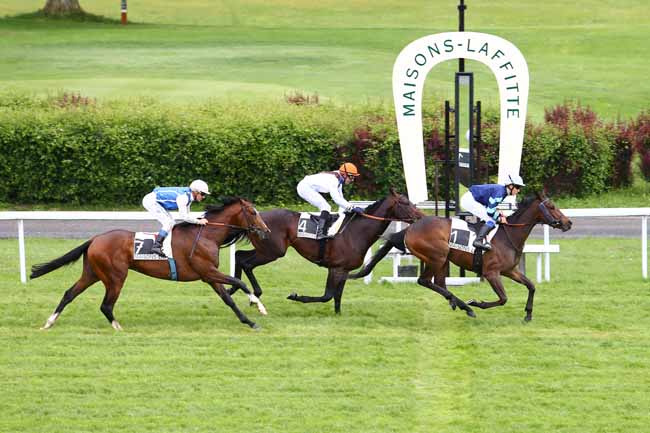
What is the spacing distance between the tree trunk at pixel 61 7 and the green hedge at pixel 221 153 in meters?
20.5

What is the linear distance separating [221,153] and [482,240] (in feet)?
27.9

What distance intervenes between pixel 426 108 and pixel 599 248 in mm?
5441

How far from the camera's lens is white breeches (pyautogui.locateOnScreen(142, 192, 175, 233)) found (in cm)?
1160

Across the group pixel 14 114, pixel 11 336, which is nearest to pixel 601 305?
pixel 11 336

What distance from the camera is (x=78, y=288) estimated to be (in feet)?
37.7

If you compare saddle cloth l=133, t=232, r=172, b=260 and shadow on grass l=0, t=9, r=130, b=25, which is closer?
saddle cloth l=133, t=232, r=172, b=260

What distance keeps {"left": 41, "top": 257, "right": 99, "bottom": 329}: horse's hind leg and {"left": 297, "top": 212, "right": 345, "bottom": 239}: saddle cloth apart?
82.1 inches

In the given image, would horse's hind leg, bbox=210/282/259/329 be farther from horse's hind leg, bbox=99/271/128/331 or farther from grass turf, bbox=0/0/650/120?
grass turf, bbox=0/0/650/120

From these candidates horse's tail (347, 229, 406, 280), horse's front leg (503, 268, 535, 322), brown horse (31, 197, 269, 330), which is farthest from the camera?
horse's tail (347, 229, 406, 280)

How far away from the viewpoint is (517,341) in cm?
1094

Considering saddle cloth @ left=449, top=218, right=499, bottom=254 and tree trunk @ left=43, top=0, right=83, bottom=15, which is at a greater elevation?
tree trunk @ left=43, top=0, right=83, bottom=15

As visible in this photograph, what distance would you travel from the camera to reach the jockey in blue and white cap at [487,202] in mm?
11945

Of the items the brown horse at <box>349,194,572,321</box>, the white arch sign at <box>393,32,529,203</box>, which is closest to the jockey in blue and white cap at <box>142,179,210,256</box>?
the brown horse at <box>349,194,572,321</box>

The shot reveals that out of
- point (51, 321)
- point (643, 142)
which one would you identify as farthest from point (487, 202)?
point (643, 142)
